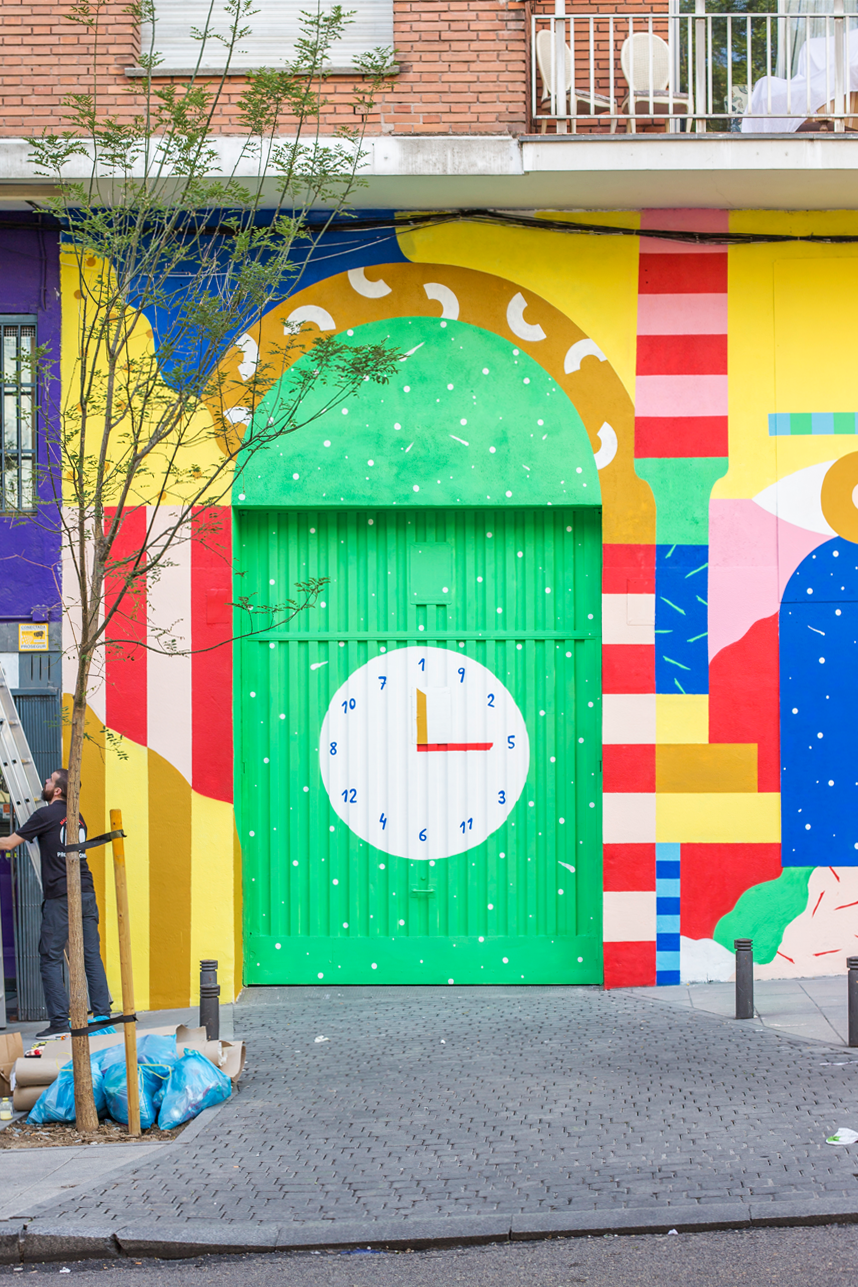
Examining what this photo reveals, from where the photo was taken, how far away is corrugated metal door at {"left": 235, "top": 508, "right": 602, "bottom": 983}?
8.95 m

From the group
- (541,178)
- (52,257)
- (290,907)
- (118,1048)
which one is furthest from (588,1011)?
(52,257)

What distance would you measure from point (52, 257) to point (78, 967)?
5.37 m

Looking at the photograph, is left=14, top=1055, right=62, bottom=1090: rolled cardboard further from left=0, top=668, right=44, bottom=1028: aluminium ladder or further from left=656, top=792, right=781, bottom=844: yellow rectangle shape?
left=656, top=792, right=781, bottom=844: yellow rectangle shape

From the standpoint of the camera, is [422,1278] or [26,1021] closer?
[422,1278]

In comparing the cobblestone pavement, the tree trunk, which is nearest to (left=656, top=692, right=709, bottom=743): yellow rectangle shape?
the cobblestone pavement

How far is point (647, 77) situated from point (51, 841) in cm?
708

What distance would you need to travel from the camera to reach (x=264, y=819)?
29.4 ft

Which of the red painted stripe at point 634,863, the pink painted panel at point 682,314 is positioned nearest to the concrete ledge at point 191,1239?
the red painted stripe at point 634,863

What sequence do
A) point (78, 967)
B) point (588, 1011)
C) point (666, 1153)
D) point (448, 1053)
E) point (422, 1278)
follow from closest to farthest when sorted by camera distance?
1. point (422, 1278)
2. point (666, 1153)
3. point (78, 967)
4. point (448, 1053)
5. point (588, 1011)

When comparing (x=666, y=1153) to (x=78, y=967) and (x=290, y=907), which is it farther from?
(x=290, y=907)

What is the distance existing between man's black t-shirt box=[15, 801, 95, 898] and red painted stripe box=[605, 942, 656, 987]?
12.8 feet

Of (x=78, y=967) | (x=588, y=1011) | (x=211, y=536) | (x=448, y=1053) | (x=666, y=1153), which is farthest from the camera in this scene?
(x=211, y=536)

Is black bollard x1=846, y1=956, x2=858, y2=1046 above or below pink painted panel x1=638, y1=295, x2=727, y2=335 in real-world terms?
below

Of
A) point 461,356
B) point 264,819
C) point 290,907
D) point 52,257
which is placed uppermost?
point 52,257
